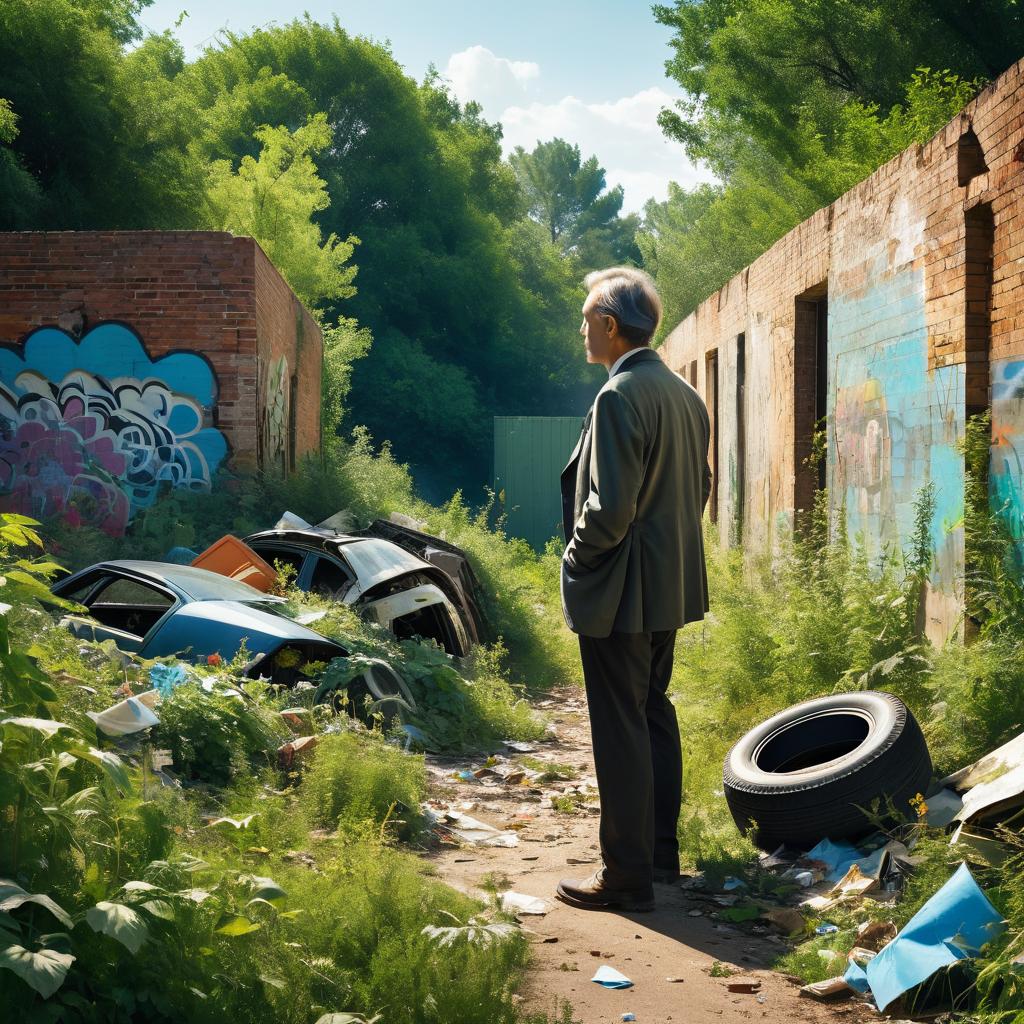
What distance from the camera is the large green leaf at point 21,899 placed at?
2.25 m

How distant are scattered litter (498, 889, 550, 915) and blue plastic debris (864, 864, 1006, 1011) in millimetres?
1189

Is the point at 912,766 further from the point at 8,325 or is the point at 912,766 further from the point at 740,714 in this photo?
the point at 8,325

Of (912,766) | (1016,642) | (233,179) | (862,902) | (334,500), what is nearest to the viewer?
(862,902)

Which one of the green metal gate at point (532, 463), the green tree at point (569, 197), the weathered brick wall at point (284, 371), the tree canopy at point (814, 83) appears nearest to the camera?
the weathered brick wall at point (284, 371)

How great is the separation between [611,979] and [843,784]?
1.61m

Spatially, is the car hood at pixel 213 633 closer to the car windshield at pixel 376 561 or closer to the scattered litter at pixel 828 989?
the car windshield at pixel 376 561

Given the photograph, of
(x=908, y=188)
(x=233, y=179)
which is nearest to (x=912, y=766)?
(x=908, y=188)

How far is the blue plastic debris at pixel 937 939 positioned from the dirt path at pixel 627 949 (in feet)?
0.45

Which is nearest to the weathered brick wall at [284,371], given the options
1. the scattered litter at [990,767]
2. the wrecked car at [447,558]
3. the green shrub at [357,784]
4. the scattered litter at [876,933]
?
the wrecked car at [447,558]

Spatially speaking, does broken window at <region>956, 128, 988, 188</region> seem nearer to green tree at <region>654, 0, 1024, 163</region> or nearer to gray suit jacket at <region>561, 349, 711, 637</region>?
gray suit jacket at <region>561, 349, 711, 637</region>

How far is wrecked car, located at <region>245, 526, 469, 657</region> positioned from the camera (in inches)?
319

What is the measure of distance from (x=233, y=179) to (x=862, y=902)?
23.4 m

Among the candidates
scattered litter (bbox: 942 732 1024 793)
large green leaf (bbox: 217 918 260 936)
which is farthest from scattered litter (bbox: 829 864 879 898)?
large green leaf (bbox: 217 918 260 936)

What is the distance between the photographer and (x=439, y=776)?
247 inches
